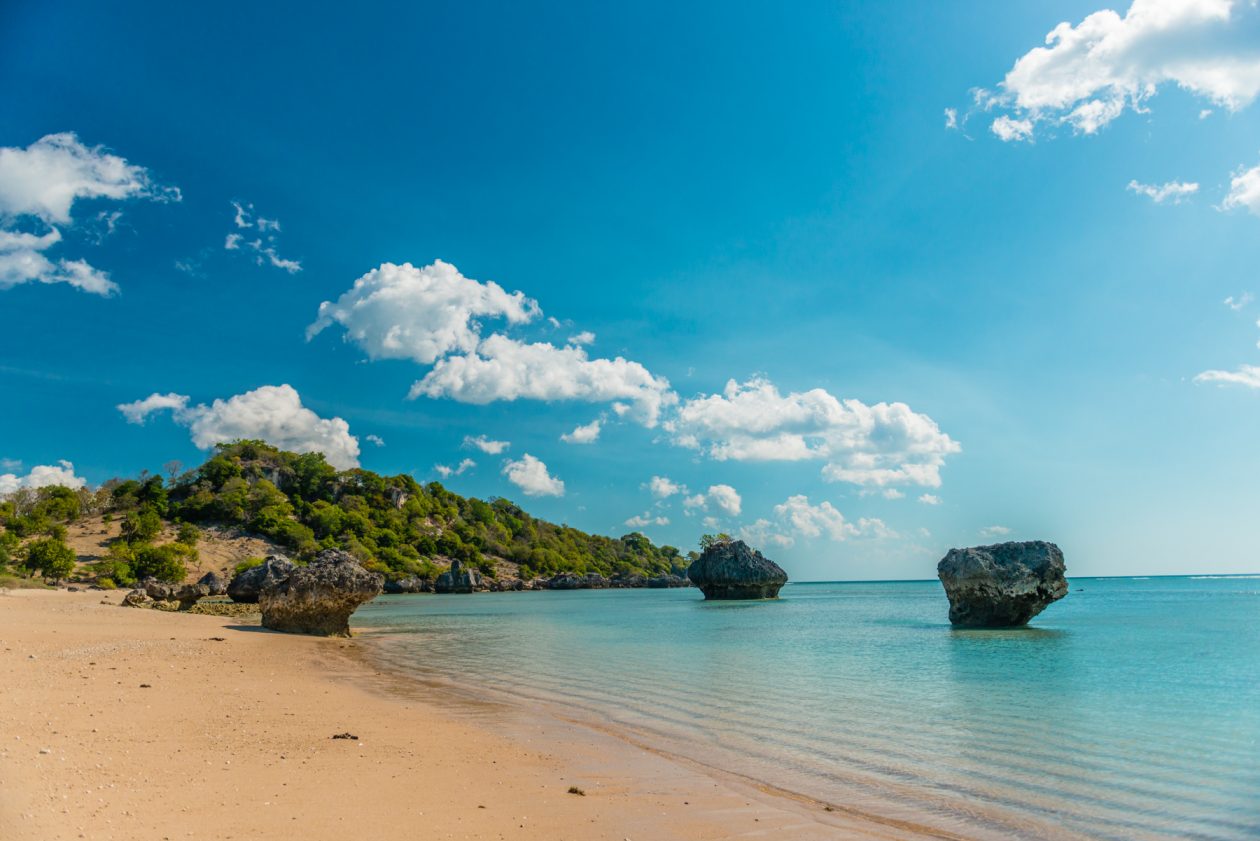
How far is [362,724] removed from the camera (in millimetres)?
11344

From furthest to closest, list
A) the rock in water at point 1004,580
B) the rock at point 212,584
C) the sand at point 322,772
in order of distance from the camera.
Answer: the rock at point 212,584
the rock in water at point 1004,580
the sand at point 322,772

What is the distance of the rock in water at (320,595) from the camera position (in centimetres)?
2752

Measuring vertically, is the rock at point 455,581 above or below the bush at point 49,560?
below

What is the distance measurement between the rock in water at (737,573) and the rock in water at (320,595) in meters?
54.3

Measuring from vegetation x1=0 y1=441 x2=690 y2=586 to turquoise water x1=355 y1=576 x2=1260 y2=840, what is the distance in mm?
50422

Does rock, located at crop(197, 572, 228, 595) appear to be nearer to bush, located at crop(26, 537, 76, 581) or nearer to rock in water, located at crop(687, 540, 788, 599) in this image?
bush, located at crop(26, 537, 76, 581)

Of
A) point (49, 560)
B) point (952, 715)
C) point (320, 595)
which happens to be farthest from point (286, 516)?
point (952, 715)

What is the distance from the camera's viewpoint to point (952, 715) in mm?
13406

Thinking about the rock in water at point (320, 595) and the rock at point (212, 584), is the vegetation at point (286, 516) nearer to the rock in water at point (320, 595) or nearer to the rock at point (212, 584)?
the rock at point (212, 584)

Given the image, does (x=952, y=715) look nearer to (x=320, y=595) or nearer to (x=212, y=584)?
(x=320, y=595)

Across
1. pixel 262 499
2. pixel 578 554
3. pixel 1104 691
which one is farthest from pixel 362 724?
pixel 578 554

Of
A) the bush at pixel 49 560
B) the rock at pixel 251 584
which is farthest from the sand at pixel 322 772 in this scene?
the bush at pixel 49 560

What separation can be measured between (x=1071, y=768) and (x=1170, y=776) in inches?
44.2

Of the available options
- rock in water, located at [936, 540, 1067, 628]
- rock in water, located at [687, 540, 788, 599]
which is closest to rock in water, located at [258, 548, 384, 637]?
rock in water, located at [936, 540, 1067, 628]
